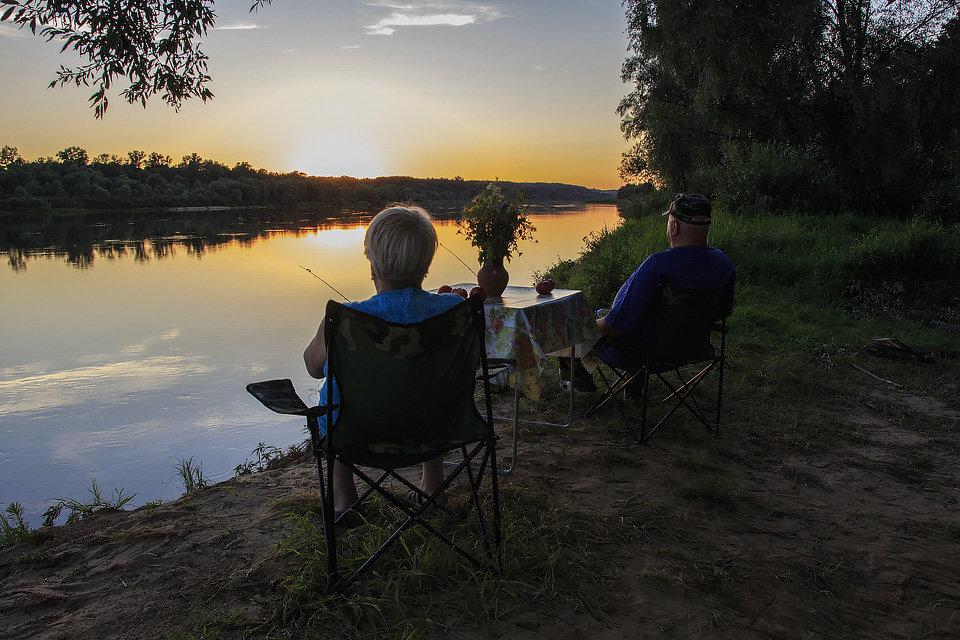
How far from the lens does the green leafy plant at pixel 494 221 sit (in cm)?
329

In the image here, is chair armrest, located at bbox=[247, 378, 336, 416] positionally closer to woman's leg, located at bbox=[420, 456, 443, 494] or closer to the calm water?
woman's leg, located at bbox=[420, 456, 443, 494]

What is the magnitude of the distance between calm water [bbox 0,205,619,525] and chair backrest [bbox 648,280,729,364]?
2802mm

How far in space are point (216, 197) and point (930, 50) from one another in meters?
41.5

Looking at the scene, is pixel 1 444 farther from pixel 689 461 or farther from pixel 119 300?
pixel 119 300

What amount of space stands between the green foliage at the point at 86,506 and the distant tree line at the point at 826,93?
1133cm

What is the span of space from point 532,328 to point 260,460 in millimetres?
2293

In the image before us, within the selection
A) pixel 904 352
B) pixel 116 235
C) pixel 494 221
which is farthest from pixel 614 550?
pixel 116 235

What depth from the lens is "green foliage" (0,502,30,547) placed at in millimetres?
2805

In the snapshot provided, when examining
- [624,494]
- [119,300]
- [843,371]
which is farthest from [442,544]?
[119,300]

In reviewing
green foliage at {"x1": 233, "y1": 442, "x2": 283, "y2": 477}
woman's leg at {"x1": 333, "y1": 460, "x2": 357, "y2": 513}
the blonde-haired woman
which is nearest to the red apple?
the blonde-haired woman

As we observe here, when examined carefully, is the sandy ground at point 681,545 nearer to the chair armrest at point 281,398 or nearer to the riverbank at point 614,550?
the riverbank at point 614,550

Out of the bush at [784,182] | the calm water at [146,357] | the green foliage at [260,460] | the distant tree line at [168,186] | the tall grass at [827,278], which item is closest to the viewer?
the green foliage at [260,460]

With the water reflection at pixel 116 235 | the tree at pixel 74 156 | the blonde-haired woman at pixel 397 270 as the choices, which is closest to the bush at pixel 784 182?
the blonde-haired woman at pixel 397 270

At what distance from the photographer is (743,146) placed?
544 inches
